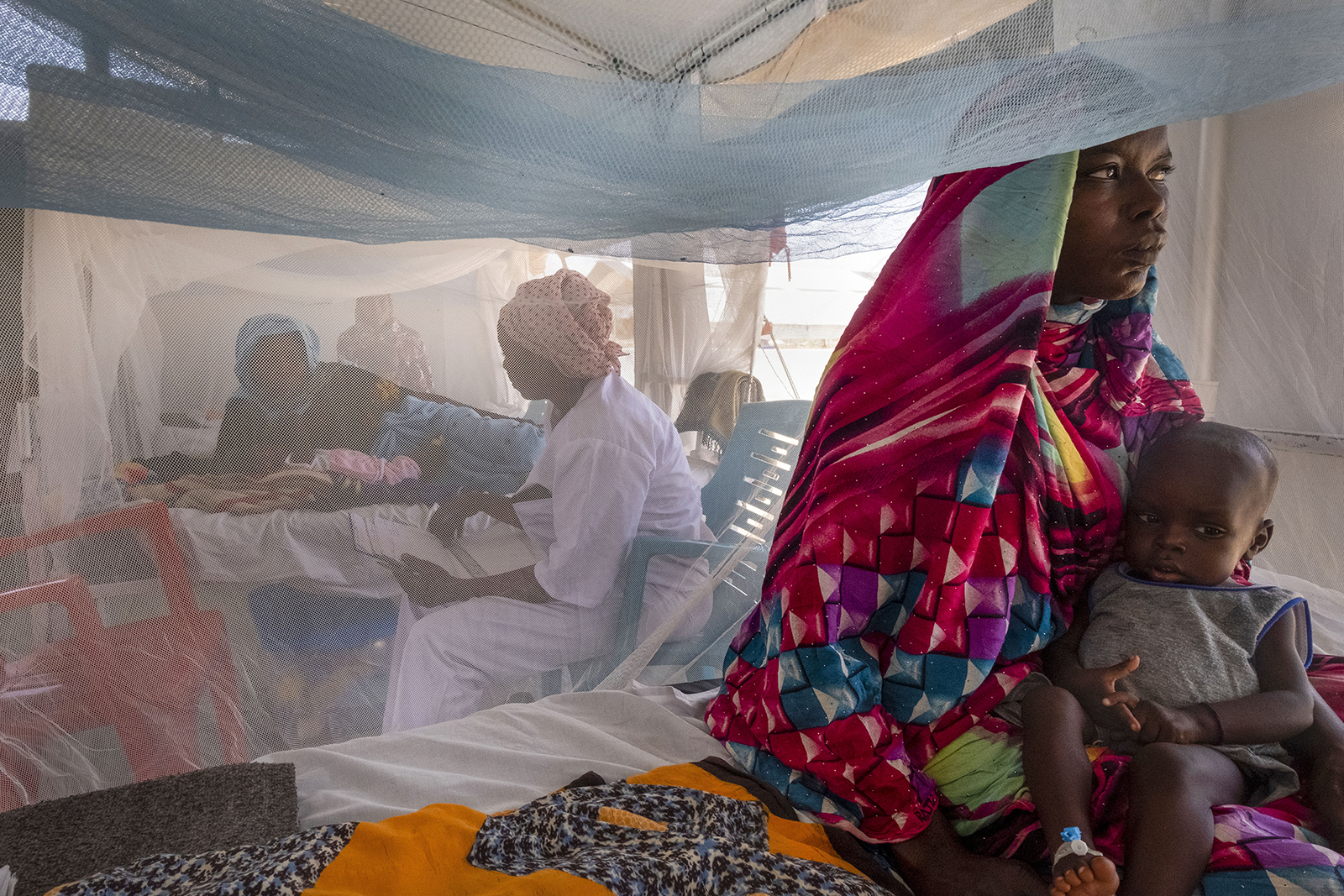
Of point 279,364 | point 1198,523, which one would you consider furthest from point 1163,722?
point 279,364

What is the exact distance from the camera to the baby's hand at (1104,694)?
98 cm

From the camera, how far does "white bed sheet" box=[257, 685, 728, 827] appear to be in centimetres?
112

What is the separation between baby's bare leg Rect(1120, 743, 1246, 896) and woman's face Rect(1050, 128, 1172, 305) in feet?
2.15

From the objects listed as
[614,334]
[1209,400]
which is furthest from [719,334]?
[1209,400]

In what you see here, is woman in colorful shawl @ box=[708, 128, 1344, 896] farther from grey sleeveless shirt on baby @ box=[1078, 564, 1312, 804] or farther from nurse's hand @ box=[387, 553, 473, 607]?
nurse's hand @ box=[387, 553, 473, 607]

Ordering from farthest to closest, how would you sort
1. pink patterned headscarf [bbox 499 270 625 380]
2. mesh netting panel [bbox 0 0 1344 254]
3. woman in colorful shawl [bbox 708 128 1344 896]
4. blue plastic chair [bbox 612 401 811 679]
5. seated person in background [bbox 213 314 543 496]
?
1. blue plastic chair [bbox 612 401 811 679]
2. pink patterned headscarf [bbox 499 270 625 380]
3. seated person in background [bbox 213 314 543 496]
4. woman in colorful shawl [bbox 708 128 1344 896]
5. mesh netting panel [bbox 0 0 1344 254]

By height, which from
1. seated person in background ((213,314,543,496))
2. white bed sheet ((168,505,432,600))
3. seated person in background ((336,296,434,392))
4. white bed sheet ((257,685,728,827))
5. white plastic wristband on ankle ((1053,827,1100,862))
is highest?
seated person in background ((336,296,434,392))

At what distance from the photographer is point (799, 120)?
0.96 m

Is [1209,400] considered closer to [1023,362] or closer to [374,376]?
[1023,362]

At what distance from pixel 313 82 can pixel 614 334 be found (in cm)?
77

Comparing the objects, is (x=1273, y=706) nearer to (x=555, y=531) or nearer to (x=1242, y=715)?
(x=1242, y=715)

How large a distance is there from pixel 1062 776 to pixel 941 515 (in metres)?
0.35

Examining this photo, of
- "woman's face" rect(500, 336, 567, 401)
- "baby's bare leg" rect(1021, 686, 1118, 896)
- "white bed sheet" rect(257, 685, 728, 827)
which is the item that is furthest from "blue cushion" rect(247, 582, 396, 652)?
"baby's bare leg" rect(1021, 686, 1118, 896)

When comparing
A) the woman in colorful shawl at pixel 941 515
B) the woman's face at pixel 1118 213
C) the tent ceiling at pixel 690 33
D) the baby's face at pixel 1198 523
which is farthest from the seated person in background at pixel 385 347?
the baby's face at pixel 1198 523
